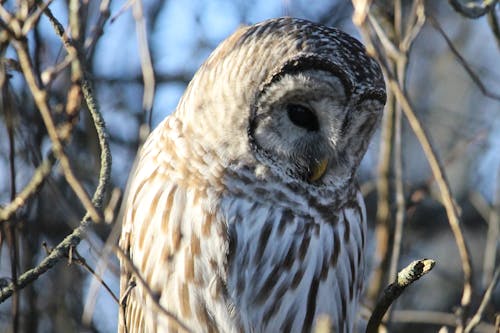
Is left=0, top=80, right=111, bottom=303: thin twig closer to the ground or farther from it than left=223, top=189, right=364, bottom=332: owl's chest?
farther from it

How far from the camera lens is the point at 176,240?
3.84 metres

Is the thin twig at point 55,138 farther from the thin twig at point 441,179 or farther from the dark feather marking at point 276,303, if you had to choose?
the dark feather marking at point 276,303

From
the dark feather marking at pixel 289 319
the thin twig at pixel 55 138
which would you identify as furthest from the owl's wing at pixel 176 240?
the thin twig at pixel 55 138

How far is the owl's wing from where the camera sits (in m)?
3.80

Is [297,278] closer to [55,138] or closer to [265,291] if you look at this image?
[265,291]

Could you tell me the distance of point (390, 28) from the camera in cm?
459

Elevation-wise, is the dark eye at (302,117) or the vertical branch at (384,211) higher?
the dark eye at (302,117)

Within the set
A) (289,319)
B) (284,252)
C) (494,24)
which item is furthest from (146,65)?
(494,24)

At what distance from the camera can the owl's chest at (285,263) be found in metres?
3.86

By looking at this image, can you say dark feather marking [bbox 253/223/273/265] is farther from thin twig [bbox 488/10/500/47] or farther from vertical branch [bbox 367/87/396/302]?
thin twig [bbox 488/10/500/47]

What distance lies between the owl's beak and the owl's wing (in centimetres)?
40

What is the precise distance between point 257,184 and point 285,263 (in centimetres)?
34

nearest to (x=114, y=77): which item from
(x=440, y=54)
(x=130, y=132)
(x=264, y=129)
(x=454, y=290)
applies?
(x=130, y=132)

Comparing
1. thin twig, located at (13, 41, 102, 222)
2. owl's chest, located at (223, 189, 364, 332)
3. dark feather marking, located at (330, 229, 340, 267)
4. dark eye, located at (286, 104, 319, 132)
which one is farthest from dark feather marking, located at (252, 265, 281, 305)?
thin twig, located at (13, 41, 102, 222)
